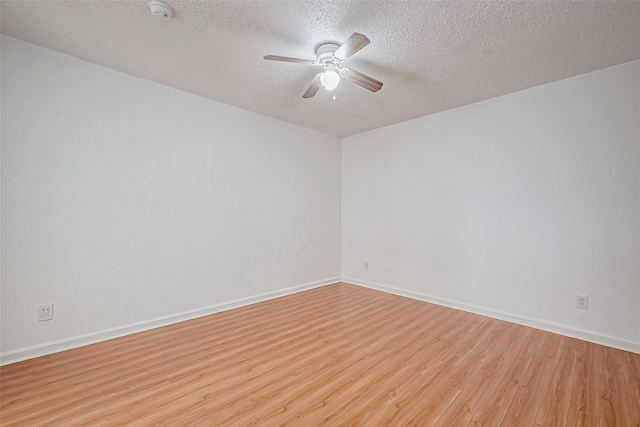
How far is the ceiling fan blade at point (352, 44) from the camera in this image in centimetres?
171

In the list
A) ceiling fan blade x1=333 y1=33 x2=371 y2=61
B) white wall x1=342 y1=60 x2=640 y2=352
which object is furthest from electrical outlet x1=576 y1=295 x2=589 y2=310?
ceiling fan blade x1=333 y1=33 x2=371 y2=61

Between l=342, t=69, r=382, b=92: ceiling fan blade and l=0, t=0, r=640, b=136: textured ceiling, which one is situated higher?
l=0, t=0, r=640, b=136: textured ceiling

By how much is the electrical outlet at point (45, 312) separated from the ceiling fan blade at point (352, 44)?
9.75ft

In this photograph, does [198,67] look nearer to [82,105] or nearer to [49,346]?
[82,105]

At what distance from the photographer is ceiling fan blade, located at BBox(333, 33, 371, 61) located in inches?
67.2

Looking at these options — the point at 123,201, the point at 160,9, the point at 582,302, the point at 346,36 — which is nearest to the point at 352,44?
the point at 346,36

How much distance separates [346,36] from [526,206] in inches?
97.0

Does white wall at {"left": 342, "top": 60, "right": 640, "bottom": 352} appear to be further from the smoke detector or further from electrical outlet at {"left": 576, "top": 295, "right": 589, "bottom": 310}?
the smoke detector

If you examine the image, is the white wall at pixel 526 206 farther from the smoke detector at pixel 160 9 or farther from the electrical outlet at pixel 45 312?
the electrical outlet at pixel 45 312

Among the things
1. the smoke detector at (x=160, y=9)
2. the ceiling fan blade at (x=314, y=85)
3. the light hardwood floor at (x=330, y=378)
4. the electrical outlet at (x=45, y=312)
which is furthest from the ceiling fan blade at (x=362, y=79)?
the electrical outlet at (x=45, y=312)

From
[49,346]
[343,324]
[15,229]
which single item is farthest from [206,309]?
[15,229]

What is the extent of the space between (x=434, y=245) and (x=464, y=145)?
1292 mm

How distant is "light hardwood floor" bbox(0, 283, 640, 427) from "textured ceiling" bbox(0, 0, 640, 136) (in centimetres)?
243

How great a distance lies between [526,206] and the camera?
9.59 ft
